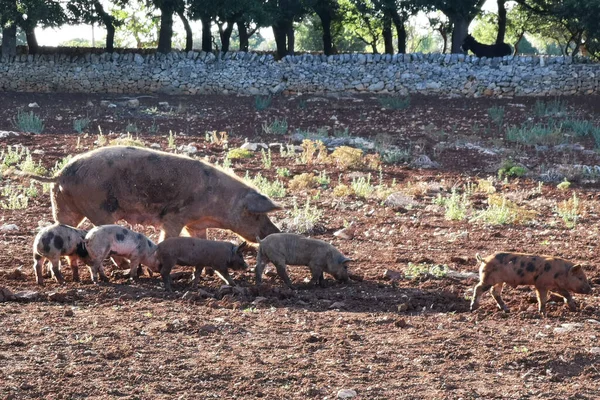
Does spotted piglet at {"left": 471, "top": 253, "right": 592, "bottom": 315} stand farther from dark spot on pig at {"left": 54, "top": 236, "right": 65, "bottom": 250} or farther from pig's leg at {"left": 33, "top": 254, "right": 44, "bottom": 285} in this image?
pig's leg at {"left": 33, "top": 254, "right": 44, "bottom": 285}

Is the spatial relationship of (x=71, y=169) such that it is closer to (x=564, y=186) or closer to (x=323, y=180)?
(x=323, y=180)

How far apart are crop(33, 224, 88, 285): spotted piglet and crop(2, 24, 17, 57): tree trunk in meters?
28.6

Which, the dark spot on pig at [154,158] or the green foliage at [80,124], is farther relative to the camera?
the green foliage at [80,124]

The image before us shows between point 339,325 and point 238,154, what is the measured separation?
13.0 metres

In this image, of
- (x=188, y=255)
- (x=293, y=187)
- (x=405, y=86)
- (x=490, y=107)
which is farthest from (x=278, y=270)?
(x=405, y=86)

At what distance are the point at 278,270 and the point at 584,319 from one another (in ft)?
10.6

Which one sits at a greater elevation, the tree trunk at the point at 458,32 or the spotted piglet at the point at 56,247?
the tree trunk at the point at 458,32

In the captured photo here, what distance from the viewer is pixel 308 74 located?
35500 mm

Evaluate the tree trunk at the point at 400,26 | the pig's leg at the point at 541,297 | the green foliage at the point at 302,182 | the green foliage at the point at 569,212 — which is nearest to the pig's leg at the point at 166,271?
the pig's leg at the point at 541,297

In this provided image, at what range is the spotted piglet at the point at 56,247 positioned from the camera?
32.5ft

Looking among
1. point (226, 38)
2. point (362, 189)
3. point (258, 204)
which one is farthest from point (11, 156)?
point (226, 38)

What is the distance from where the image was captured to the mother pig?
11133 mm

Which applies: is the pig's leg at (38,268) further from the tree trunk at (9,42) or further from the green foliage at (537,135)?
the tree trunk at (9,42)

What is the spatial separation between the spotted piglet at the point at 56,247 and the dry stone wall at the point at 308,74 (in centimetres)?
2541
